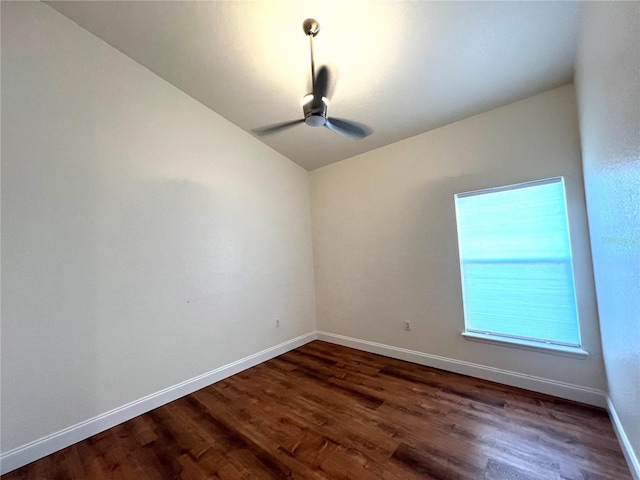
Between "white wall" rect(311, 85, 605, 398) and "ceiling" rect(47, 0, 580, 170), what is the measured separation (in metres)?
0.33

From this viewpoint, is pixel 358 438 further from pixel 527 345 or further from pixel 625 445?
pixel 527 345

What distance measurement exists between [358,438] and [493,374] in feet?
5.35

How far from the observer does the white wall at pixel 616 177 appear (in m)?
1.05

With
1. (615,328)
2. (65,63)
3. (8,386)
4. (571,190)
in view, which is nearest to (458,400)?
(615,328)

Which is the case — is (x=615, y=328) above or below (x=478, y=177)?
below

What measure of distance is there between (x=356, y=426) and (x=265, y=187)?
2.92 m

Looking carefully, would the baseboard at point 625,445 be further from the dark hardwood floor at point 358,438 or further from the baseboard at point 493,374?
the baseboard at point 493,374

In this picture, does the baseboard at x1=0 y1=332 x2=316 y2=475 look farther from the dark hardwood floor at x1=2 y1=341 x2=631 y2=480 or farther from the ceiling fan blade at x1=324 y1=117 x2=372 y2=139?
the ceiling fan blade at x1=324 y1=117 x2=372 y2=139

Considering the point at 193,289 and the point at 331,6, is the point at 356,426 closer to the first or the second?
the point at 193,289

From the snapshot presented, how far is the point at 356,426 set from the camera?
193cm

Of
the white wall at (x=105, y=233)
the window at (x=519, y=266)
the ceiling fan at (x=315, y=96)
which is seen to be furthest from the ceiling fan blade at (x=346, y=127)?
the white wall at (x=105, y=233)

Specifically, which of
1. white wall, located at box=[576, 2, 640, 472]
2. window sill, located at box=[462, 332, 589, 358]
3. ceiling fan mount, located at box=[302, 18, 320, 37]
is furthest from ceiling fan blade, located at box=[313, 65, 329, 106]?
window sill, located at box=[462, 332, 589, 358]

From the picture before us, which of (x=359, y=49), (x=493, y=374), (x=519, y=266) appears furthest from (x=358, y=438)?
(x=359, y=49)

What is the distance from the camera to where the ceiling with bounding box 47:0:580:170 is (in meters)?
1.79
